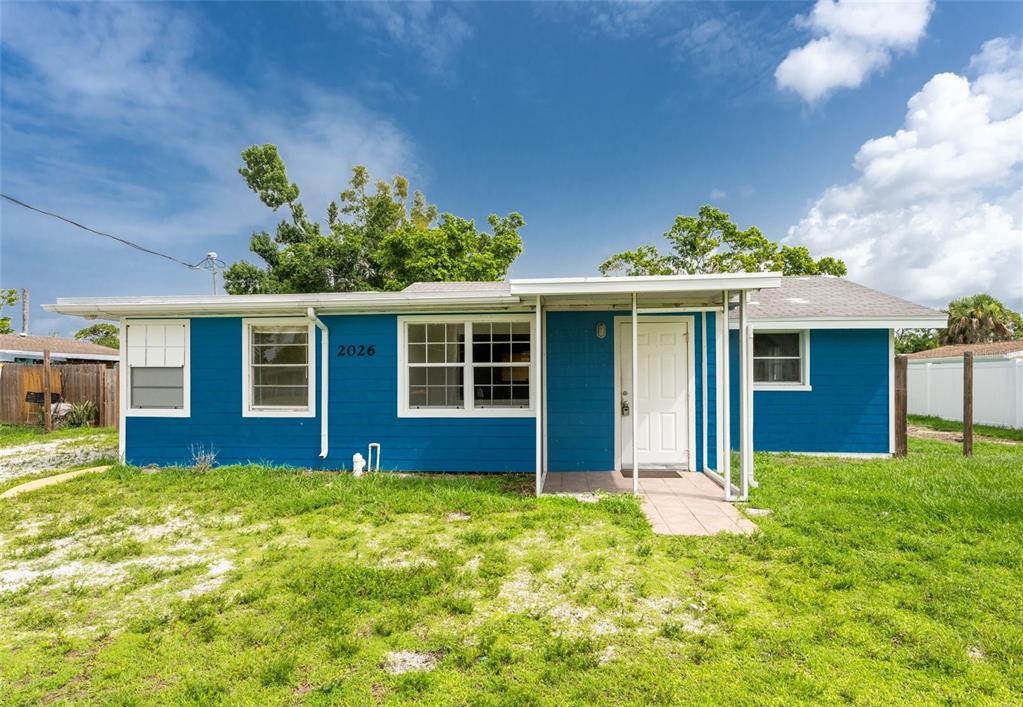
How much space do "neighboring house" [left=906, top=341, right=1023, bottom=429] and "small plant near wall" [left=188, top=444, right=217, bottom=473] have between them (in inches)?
645

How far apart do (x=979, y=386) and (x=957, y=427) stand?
1.69 meters

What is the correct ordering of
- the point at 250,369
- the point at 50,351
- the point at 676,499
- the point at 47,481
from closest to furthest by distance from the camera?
the point at 676,499 < the point at 47,481 < the point at 250,369 < the point at 50,351

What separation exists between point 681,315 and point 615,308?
979 millimetres

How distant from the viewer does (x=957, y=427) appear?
11625 millimetres

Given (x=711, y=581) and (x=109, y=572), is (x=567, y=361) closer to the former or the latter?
(x=711, y=581)

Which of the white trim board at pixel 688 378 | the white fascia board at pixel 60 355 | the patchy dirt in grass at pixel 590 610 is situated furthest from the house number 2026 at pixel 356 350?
the white fascia board at pixel 60 355

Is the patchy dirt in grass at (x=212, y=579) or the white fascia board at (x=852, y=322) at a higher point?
the white fascia board at (x=852, y=322)

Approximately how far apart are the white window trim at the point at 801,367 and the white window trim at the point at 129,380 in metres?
9.19

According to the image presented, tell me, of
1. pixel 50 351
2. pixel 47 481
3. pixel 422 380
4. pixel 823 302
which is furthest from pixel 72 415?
pixel 823 302

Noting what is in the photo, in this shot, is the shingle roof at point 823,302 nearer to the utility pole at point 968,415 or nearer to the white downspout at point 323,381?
the utility pole at point 968,415

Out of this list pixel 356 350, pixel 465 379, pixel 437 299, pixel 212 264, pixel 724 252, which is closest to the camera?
pixel 437 299

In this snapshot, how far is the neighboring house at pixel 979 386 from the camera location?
11.3 meters

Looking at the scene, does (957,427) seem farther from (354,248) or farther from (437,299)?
(354,248)

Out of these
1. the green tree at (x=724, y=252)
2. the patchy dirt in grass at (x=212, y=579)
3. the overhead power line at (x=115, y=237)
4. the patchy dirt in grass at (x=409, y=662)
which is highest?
the green tree at (x=724, y=252)
